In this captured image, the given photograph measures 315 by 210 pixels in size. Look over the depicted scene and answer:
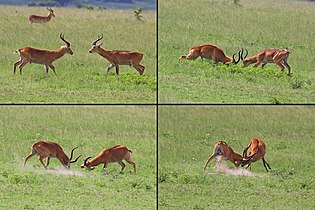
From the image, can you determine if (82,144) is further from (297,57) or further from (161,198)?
(297,57)

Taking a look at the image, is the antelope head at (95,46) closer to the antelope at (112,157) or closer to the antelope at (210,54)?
the antelope at (210,54)

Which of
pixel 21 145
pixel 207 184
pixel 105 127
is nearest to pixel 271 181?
pixel 207 184

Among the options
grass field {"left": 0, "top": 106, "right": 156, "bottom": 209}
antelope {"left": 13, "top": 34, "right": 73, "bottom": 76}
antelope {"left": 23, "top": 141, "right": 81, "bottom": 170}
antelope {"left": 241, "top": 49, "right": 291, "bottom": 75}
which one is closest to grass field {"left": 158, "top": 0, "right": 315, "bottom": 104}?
antelope {"left": 241, "top": 49, "right": 291, "bottom": 75}

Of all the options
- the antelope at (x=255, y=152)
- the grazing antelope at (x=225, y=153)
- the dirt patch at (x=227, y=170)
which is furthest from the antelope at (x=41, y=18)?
the antelope at (x=255, y=152)

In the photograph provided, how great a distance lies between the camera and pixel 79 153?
13.0 meters

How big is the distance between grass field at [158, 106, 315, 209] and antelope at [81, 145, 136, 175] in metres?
0.38

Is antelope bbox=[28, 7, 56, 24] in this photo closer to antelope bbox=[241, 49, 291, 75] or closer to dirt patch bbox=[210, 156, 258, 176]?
antelope bbox=[241, 49, 291, 75]

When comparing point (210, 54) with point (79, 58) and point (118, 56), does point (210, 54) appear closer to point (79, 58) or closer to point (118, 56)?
point (118, 56)

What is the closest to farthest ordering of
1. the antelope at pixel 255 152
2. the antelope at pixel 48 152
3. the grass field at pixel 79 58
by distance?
the grass field at pixel 79 58
the antelope at pixel 48 152
the antelope at pixel 255 152

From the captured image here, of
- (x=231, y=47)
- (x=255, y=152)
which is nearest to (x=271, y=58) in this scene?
(x=231, y=47)

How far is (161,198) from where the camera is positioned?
41.6 feet

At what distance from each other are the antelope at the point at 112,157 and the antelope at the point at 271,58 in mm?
1651

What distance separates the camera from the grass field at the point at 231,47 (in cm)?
1266

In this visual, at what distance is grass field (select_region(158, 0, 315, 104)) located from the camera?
1266 cm
